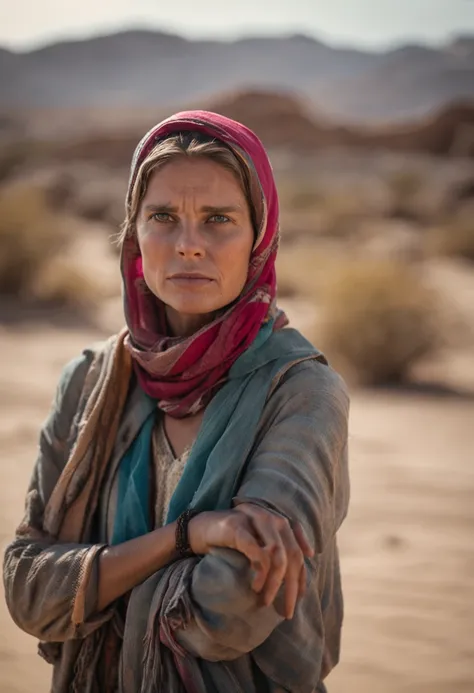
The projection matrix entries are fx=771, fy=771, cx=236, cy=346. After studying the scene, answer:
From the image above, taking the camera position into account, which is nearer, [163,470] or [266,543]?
[266,543]

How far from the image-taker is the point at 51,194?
28.6 metres

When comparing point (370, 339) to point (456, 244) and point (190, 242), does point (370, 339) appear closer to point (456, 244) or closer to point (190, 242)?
point (190, 242)

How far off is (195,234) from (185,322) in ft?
1.02

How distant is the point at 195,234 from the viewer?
1952 mm

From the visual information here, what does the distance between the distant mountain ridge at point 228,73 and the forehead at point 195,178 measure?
6007 centimetres

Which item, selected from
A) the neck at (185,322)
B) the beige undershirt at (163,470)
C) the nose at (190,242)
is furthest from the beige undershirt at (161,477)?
the nose at (190,242)

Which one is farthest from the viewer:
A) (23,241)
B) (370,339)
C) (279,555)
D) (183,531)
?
(23,241)

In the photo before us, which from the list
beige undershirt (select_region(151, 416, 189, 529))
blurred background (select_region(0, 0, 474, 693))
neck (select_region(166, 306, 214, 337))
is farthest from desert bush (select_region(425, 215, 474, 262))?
beige undershirt (select_region(151, 416, 189, 529))

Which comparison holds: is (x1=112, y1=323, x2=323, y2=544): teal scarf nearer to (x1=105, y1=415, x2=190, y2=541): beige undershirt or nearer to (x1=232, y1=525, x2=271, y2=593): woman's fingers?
(x1=105, y1=415, x2=190, y2=541): beige undershirt

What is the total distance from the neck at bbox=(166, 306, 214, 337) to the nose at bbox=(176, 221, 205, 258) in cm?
24

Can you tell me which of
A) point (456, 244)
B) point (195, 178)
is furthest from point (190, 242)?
point (456, 244)

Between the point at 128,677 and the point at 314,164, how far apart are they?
39.5 meters

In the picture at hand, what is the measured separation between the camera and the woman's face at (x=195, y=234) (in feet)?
6.38

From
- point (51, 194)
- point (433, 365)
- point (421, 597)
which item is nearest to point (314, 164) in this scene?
point (51, 194)
